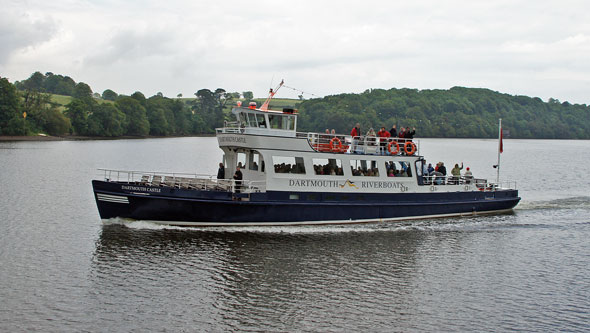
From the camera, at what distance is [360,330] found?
1398 cm

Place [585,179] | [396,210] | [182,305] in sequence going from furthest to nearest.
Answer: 1. [585,179]
2. [396,210]
3. [182,305]

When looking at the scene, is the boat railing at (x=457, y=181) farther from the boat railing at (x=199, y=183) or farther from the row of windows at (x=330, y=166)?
the boat railing at (x=199, y=183)

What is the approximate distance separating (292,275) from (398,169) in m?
10.4

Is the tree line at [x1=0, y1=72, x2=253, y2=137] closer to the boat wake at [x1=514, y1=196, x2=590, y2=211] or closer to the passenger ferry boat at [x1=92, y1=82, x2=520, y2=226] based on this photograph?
the boat wake at [x1=514, y1=196, x2=590, y2=211]

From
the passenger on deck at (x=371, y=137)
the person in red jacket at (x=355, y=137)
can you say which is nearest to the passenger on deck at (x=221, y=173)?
the person in red jacket at (x=355, y=137)

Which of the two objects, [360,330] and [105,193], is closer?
[360,330]

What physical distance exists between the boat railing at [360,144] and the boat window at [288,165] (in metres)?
1.02

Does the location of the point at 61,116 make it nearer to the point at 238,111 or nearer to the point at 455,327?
the point at 238,111

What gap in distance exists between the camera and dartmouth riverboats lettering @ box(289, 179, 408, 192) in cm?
2401

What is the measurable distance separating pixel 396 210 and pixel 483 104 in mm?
168486

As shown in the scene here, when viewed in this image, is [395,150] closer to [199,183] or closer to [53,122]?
[199,183]

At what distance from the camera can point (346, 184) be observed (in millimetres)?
24953

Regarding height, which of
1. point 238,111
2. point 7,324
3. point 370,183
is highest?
point 238,111

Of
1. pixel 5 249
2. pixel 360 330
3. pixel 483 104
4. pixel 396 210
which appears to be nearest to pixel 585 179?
pixel 396 210
